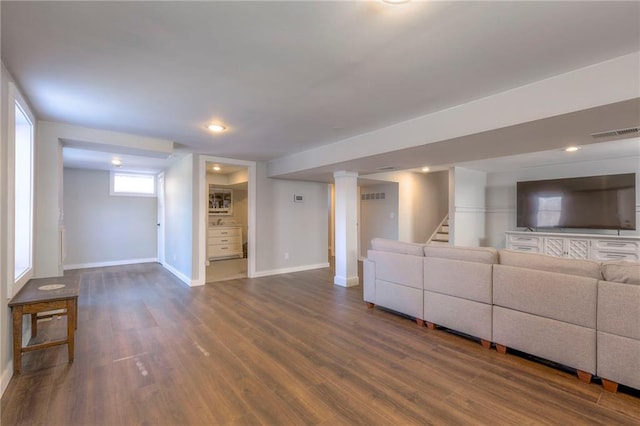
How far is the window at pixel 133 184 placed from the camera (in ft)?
22.3

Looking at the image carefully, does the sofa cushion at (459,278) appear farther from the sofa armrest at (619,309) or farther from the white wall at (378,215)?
the white wall at (378,215)

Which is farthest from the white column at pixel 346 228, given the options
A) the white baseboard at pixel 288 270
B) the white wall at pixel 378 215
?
the white wall at pixel 378 215

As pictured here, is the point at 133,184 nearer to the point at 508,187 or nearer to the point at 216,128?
the point at 216,128

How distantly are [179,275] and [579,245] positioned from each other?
24.3 feet

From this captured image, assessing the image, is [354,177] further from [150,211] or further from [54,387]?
[150,211]

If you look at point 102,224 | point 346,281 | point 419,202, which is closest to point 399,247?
point 346,281

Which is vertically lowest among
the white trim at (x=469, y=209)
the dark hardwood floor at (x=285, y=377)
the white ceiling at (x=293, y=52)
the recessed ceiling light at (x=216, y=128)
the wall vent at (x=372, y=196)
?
the dark hardwood floor at (x=285, y=377)

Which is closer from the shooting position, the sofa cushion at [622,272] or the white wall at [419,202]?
the sofa cushion at [622,272]

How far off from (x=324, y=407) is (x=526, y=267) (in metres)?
2.04

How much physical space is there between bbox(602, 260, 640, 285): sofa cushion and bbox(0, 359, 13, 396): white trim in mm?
4296

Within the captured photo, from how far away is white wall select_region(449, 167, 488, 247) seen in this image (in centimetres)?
593

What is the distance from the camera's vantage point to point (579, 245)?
206 inches

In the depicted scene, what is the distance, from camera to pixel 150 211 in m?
7.19

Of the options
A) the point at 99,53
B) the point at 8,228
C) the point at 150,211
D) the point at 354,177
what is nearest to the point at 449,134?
the point at 354,177
